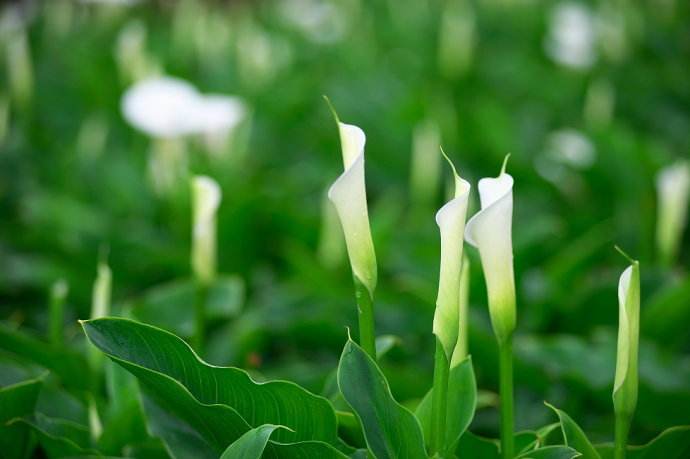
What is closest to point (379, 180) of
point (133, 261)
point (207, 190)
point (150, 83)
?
point (150, 83)

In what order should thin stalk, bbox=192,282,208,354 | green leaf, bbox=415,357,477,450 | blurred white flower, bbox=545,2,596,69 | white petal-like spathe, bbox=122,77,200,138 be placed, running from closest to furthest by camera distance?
green leaf, bbox=415,357,477,450, thin stalk, bbox=192,282,208,354, white petal-like spathe, bbox=122,77,200,138, blurred white flower, bbox=545,2,596,69

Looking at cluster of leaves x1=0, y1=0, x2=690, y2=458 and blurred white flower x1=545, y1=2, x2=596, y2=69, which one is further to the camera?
blurred white flower x1=545, y1=2, x2=596, y2=69

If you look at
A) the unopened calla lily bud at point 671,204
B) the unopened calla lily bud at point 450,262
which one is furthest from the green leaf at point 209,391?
the unopened calla lily bud at point 671,204

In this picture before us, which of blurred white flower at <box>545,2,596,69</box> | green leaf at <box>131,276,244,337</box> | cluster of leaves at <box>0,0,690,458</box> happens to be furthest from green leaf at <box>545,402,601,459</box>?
blurred white flower at <box>545,2,596,69</box>

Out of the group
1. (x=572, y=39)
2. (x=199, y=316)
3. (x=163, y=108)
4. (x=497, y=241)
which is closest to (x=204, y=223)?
(x=199, y=316)

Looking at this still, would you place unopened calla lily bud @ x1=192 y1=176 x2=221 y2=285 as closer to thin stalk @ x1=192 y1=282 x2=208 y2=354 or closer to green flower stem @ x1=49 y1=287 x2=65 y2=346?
thin stalk @ x1=192 y1=282 x2=208 y2=354

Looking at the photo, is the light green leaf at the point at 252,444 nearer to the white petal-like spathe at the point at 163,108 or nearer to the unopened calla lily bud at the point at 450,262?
the unopened calla lily bud at the point at 450,262

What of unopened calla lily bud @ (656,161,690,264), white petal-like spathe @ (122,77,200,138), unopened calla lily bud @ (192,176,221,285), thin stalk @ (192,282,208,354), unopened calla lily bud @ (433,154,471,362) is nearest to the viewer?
unopened calla lily bud @ (433,154,471,362)

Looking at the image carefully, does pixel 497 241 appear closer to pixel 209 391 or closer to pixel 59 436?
pixel 209 391
